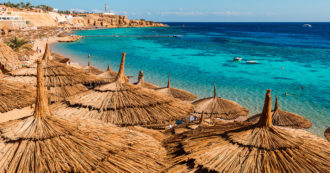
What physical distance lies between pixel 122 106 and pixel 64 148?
→ 2211 millimetres

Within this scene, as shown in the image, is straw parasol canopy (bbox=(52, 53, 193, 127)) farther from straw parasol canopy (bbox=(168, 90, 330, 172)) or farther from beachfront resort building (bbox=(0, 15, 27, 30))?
beachfront resort building (bbox=(0, 15, 27, 30))

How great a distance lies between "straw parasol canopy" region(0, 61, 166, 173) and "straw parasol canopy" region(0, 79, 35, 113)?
260 centimetres

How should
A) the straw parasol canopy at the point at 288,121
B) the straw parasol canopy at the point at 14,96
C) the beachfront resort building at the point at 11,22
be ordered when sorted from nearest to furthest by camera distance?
the straw parasol canopy at the point at 14,96 → the straw parasol canopy at the point at 288,121 → the beachfront resort building at the point at 11,22

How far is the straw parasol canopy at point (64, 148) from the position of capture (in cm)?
211

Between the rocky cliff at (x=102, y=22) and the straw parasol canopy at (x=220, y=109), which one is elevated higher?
the rocky cliff at (x=102, y=22)

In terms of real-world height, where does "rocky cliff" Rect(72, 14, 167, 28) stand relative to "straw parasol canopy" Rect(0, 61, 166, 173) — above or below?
above

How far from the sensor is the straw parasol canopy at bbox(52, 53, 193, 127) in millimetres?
4359

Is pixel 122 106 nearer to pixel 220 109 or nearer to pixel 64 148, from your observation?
pixel 64 148

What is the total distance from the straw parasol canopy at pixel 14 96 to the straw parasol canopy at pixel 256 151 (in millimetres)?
3593

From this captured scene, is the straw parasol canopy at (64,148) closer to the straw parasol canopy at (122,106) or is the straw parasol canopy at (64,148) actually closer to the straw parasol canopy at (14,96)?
the straw parasol canopy at (122,106)

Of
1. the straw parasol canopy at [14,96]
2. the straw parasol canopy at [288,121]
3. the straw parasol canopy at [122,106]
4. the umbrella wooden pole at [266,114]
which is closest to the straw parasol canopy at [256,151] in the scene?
the umbrella wooden pole at [266,114]

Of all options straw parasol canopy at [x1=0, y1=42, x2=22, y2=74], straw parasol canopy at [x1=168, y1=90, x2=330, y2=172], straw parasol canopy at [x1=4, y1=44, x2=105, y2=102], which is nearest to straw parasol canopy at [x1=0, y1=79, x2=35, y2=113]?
straw parasol canopy at [x1=4, y1=44, x2=105, y2=102]

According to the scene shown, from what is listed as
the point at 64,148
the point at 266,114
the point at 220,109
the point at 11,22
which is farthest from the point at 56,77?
the point at 11,22

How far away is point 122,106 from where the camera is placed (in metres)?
4.46
